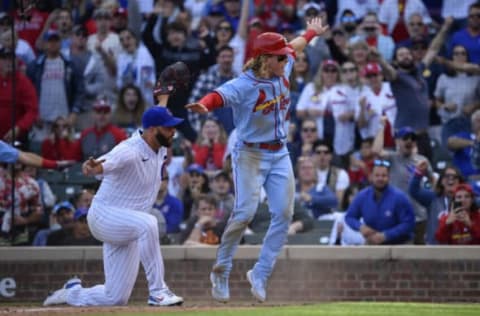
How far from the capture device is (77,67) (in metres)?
16.6

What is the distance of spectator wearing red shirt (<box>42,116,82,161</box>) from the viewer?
1541 cm

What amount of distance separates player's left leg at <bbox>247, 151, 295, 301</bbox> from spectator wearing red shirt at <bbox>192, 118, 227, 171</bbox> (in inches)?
194

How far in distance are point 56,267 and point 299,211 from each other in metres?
2.67

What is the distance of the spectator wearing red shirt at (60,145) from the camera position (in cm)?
1541

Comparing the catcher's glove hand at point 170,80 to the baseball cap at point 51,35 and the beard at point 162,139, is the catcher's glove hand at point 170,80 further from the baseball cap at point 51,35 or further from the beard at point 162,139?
the baseball cap at point 51,35

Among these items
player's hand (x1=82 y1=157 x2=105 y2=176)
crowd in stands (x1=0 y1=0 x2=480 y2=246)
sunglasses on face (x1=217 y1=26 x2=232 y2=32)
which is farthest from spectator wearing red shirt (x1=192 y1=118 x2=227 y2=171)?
player's hand (x1=82 y1=157 x2=105 y2=176)

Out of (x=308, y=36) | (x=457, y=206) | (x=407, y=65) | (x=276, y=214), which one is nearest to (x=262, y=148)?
(x=276, y=214)

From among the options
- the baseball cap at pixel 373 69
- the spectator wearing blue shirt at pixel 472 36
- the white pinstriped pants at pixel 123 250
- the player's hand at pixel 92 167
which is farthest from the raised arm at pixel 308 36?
the spectator wearing blue shirt at pixel 472 36

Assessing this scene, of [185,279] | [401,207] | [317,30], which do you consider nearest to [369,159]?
[401,207]

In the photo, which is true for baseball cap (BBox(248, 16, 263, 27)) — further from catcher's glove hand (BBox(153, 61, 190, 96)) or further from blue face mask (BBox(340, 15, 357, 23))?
catcher's glove hand (BBox(153, 61, 190, 96))

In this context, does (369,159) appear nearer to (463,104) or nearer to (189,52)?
(463,104)

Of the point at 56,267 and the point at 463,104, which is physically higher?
the point at 463,104

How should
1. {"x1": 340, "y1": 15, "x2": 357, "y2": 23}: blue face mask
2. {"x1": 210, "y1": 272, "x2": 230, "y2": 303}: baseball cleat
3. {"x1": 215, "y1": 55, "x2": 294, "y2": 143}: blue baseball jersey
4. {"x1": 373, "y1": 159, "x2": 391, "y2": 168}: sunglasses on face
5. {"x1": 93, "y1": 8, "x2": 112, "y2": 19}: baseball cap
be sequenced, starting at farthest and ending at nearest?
{"x1": 93, "y1": 8, "x2": 112, "y2": 19}: baseball cap < {"x1": 340, "y1": 15, "x2": 357, "y2": 23}: blue face mask < {"x1": 373, "y1": 159, "x2": 391, "y2": 168}: sunglasses on face < {"x1": 210, "y1": 272, "x2": 230, "y2": 303}: baseball cleat < {"x1": 215, "y1": 55, "x2": 294, "y2": 143}: blue baseball jersey

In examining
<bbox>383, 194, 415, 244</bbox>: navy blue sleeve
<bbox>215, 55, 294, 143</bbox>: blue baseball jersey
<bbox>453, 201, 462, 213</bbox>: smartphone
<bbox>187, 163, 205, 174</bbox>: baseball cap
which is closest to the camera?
<bbox>215, 55, 294, 143</bbox>: blue baseball jersey
